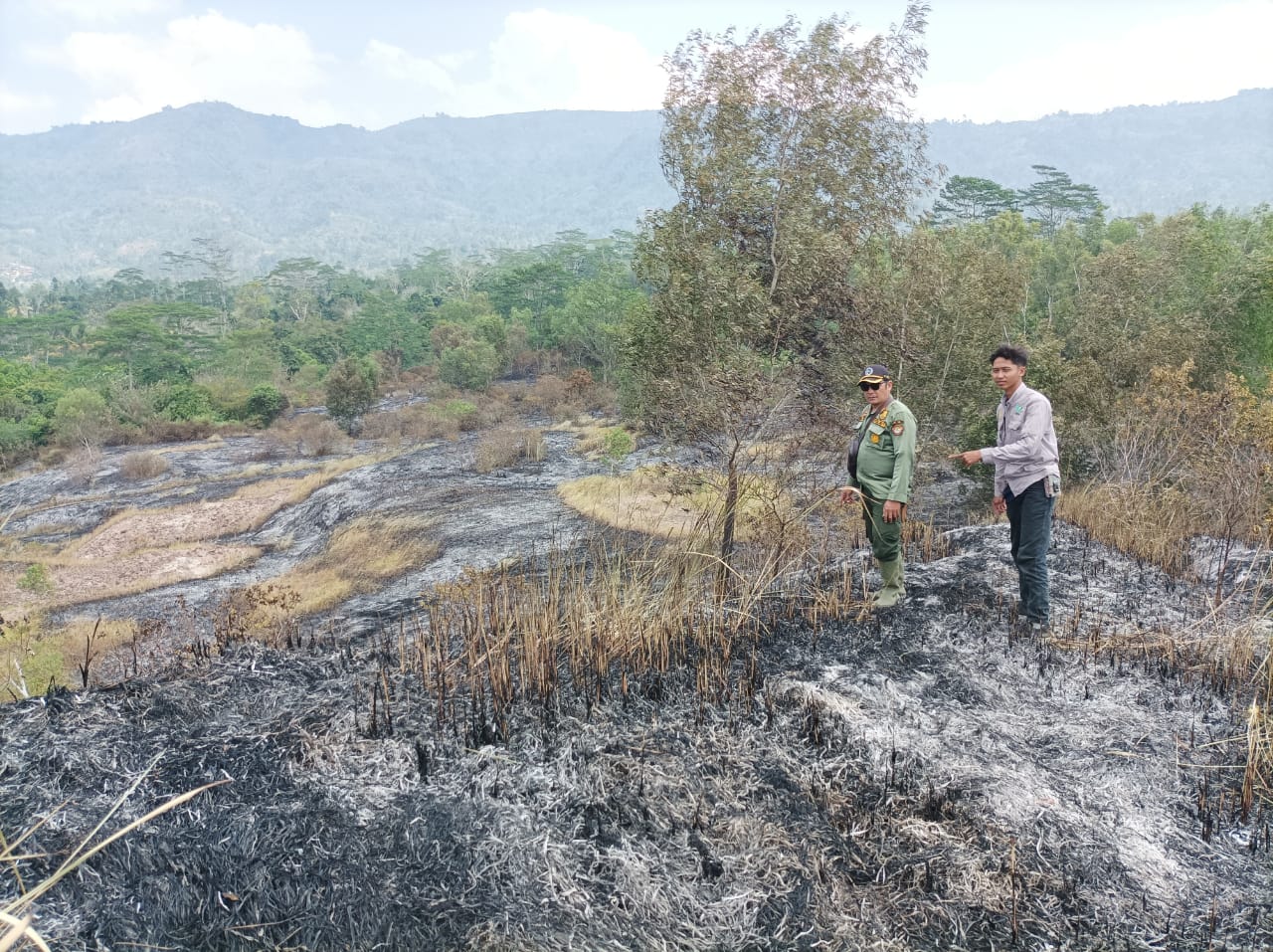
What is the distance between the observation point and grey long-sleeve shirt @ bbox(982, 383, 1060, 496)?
463 centimetres

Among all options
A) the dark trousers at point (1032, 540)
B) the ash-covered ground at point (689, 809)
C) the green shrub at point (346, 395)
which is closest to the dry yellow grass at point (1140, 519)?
the ash-covered ground at point (689, 809)

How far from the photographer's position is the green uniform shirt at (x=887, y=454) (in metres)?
4.85

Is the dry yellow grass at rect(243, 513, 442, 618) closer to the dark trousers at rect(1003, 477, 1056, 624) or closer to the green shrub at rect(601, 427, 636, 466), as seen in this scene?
the green shrub at rect(601, 427, 636, 466)

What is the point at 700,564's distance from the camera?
17.4ft

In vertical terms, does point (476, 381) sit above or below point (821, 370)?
below

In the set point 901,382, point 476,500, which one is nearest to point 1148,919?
point 901,382

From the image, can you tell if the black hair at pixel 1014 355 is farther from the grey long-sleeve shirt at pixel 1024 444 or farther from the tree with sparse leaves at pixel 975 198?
the tree with sparse leaves at pixel 975 198

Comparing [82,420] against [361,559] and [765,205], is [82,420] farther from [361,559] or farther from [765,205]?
[765,205]

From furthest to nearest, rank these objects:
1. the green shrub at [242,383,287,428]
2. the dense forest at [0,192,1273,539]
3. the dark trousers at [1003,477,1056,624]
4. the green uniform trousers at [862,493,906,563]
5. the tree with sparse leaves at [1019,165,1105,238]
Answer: the tree with sparse leaves at [1019,165,1105,238]
the green shrub at [242,383,287,428]
the dense forest at [0,192,1273,539]
the green uniform trousers at [862,493,906,563]
the dark trousers at [1003,477,1056,624]

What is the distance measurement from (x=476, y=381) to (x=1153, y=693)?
31467mm

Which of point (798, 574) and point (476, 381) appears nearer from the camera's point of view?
point (798, 574)

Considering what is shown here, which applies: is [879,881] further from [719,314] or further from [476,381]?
[476,381]

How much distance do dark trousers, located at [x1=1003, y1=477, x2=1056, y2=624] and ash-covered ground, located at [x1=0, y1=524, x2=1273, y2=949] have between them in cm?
29

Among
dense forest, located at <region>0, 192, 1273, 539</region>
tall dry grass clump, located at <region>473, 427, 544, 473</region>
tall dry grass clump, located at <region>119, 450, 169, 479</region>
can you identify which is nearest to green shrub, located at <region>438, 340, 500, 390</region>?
dense forest, located at <region>0, 192, 1273, 539</region>
